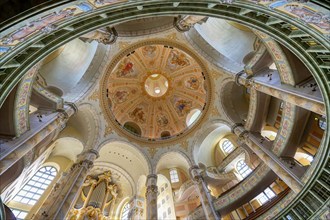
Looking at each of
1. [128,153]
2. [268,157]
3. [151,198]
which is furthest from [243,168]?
[128,153]

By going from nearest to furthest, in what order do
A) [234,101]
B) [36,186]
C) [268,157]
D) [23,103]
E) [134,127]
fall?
1. [23,103]
2. [268,157]
3. [36,186]
4. [234,101]
5. [134,127]

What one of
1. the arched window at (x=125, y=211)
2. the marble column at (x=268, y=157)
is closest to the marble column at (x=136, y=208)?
the arched window at (x=125, y=211)

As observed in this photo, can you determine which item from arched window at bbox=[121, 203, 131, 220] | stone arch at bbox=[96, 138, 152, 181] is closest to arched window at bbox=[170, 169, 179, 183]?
stone arch at bbox=[96, 138, 152, 181]

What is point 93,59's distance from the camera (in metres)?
16.7

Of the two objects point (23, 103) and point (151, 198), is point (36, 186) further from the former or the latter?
point (23, 103)

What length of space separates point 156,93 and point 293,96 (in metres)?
18.6

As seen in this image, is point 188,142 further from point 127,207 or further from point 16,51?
point 16,51

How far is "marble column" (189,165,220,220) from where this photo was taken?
12680 millimetres

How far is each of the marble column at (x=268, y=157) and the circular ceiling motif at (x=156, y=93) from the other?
8.56m

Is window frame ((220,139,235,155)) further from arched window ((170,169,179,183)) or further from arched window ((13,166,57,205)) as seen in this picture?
arched window ((13,166,57,205))

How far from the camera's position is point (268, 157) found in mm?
11453

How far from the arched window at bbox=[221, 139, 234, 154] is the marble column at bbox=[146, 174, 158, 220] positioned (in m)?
7.16

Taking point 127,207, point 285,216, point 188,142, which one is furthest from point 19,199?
point 285,216

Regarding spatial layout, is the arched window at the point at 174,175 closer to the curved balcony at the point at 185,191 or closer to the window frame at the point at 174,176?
the window frame at the point at 174,176
